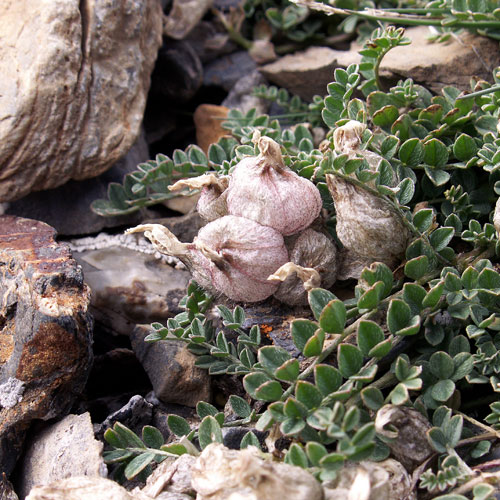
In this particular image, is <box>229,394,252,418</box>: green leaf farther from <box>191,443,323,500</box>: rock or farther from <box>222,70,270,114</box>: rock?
<box>222,70,270,114</box>: rock

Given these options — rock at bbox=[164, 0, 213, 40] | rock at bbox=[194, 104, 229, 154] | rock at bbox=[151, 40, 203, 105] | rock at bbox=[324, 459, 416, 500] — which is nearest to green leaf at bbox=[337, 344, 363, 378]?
rock at bbox=[324, 459, 416, 500]

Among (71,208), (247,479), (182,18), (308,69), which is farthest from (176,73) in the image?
(247,479)

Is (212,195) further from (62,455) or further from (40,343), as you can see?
(62,455)

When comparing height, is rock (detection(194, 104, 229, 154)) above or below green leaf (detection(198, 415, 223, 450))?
above

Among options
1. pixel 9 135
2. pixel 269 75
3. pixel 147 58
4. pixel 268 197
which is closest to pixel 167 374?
pixel 268 197

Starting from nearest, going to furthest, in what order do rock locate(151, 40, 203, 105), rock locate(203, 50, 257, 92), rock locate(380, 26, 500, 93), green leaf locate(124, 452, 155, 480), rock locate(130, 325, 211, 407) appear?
green leaf locate(124, 452, 155, 480)
rock locate(130, 325, 211, 407)
rock locate(380, 26, 500, 93)
rock locate(151, 40, 203, 105)
rock locate(203, 50, 257, 92)

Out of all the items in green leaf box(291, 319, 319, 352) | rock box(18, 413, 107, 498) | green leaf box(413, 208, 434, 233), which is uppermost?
green leaf box(413, 208, 434, 233)

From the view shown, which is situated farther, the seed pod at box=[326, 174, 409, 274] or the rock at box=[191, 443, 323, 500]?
the seed pod at box=[326, 174, 409, 274]

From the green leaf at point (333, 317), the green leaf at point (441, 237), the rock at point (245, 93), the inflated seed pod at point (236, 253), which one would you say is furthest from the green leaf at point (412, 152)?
the rock at point (245, 93)
